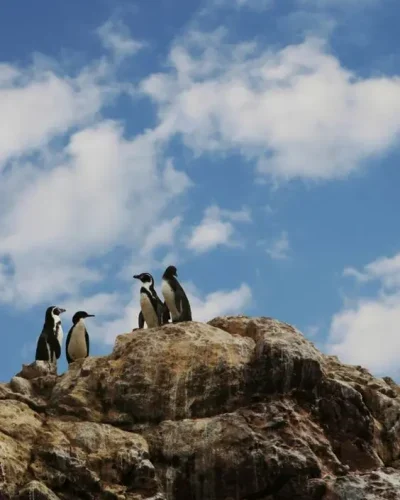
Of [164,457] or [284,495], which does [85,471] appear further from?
[284,495]

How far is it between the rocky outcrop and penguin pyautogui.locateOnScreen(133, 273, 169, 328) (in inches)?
184

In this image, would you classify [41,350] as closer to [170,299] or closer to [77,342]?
[77,342]

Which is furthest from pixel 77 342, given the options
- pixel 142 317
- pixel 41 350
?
pixel 142 317

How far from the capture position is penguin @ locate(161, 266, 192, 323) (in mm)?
30625

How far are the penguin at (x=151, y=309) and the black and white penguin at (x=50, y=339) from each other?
8.44ft

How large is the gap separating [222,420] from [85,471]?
356cm

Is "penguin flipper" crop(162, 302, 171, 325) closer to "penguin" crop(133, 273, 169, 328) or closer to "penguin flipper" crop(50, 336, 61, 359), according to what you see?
"penguin" crop(133, 273, 169, 328)

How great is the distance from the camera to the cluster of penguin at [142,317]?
30.7 meters

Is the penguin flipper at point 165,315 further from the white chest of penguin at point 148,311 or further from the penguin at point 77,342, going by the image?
the penguin at point 77,342

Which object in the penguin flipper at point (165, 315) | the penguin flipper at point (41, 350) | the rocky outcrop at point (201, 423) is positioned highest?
the penguin flipper at point (165, 315)

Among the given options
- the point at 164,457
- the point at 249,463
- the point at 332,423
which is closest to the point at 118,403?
the point at 164,457

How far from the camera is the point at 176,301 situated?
30.7 m

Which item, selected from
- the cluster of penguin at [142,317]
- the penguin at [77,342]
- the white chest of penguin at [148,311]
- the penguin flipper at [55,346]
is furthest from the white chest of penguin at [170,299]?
the penguin flipper at [55,346]

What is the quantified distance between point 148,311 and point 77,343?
236 cm
